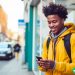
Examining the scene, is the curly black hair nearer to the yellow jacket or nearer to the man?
the man

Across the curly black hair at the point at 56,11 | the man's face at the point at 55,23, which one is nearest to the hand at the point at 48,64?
the man's face at the point at 55,23

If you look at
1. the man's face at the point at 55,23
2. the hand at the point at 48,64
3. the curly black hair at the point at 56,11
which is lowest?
the hand at the point at 48,64

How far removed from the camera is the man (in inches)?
132

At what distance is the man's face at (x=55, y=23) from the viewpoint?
3.51 m

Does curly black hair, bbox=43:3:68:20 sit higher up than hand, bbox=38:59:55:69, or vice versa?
curly black hair, bbox=43:3:68:20

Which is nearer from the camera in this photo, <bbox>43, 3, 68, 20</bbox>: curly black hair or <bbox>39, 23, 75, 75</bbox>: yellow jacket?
<bbox>39, 23, 75, 75</bbox>: yellow jacket

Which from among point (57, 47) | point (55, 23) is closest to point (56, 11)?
point (55, 23)

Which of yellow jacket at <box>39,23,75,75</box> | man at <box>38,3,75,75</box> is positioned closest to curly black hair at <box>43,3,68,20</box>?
man at <box>38,3,75,75</box>

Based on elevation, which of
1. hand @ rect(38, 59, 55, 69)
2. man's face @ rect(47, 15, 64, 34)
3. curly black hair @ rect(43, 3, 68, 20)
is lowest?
hand @ rect(38, 59, 55, 69)

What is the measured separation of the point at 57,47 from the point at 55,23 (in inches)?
10.0

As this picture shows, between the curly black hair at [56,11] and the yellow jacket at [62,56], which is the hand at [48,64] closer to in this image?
the yellow jacket at [62,56]

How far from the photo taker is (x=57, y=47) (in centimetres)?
350

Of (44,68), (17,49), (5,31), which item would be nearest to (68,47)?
(44,68)

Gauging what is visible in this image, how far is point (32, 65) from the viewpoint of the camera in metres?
16.5
